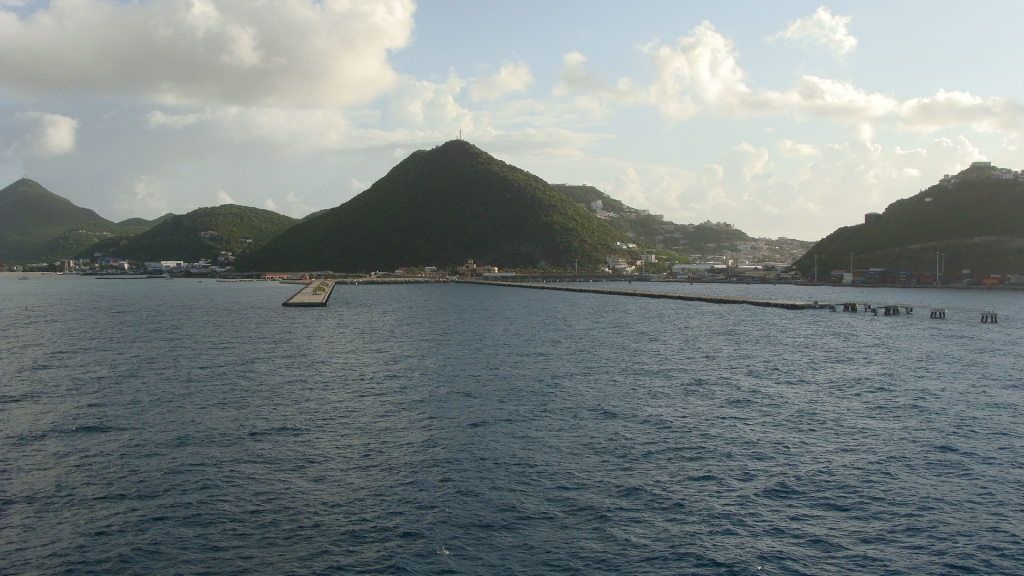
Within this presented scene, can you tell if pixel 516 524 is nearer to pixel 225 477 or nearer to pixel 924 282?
pixel 225 477

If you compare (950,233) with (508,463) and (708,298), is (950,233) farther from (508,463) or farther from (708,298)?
(508,463)

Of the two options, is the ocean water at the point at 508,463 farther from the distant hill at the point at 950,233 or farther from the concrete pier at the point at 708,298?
the distant hill at the point at 950,233

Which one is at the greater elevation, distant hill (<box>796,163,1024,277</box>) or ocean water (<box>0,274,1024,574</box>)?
distant hill (<box>796,163,1024,277</box>)

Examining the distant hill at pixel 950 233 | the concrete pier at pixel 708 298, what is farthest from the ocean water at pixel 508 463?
the distant hill at pixel 950 233

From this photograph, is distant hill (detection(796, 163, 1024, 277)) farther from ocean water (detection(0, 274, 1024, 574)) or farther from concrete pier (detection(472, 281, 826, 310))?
ocean water (detection(0, 274, 1024, 574))

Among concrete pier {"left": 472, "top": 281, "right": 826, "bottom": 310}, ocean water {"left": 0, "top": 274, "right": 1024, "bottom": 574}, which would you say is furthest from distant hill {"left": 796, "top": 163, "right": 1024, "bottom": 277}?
ocean water {"left": 0, "top": 274, "right": 1024, "bottom": 574}

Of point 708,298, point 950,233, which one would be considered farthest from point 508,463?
point 950,233

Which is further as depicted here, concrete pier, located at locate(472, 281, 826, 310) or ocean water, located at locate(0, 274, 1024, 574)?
concrete pier, located at locate(472, 281, 826, 310)
